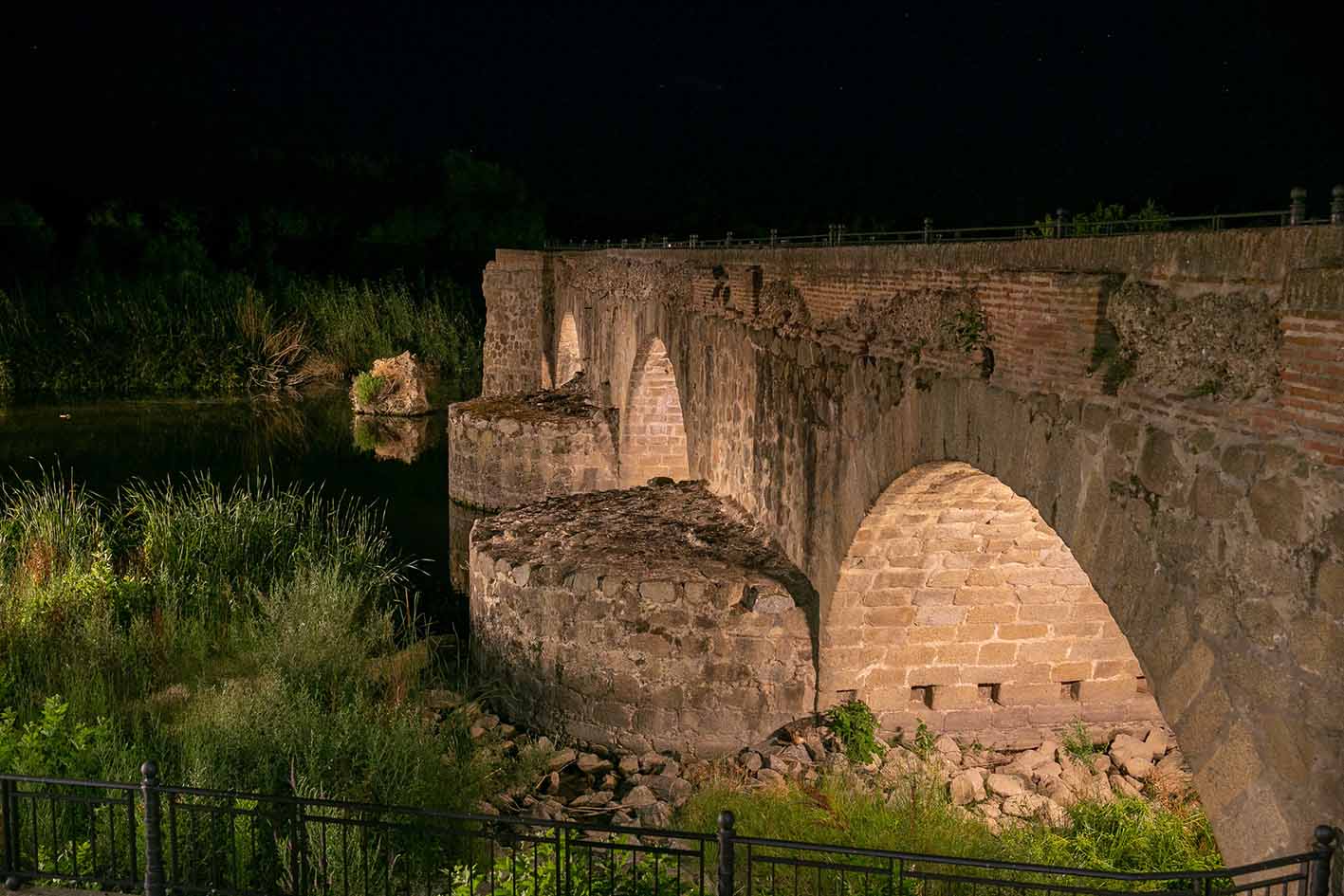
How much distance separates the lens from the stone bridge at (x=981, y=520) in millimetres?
4230

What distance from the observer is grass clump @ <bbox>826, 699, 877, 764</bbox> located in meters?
8.84

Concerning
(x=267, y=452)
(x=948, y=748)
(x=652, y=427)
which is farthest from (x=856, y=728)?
(x=267, y=452)

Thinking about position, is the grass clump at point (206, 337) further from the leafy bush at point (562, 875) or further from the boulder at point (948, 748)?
the leafy bush at point (562, 875)

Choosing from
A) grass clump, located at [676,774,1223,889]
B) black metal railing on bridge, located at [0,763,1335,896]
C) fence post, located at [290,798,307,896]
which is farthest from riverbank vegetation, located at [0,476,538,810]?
grass clump, located at [676,774,1223,889]

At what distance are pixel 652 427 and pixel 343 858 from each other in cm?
1271

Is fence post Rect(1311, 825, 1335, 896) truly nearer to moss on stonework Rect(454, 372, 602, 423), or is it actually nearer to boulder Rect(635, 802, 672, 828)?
boulder Rect(635, 802, 672, 828)

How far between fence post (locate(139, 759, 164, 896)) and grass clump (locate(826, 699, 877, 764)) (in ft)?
14.9

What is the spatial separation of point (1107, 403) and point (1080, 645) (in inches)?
163

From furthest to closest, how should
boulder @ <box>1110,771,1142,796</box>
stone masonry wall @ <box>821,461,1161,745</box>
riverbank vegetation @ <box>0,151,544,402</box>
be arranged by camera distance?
1. riverbank vegetation @ <box>0,151,544,402</box>
2. stone masonry wall @ <box>821,461,1161,745</box>
3. boulder @ <box>1110,771,1142,796</box>

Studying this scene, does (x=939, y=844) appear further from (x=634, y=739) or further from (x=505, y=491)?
(x=505, y=491)

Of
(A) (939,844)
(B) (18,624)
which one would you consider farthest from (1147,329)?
(B) (18,624)

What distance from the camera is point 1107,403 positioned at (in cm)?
532

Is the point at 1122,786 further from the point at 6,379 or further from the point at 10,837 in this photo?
the point at 6,379

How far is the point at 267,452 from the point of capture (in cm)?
2434
